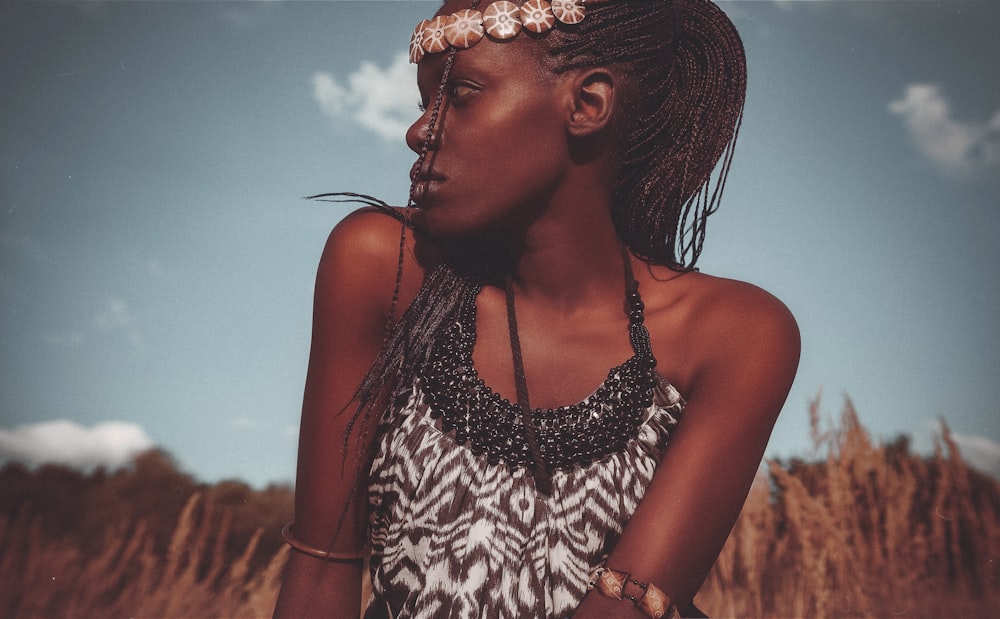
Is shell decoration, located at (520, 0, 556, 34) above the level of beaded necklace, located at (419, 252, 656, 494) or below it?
above

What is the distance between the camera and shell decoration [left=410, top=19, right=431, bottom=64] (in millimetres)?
2240

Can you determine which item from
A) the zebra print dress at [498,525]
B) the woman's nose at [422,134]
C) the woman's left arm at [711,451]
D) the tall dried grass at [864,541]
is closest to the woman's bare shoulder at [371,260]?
the woman's nose at [422,134]

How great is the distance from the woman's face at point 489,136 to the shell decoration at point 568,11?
0.10 m

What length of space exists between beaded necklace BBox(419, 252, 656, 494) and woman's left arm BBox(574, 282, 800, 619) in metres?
0.13

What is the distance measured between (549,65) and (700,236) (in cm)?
78

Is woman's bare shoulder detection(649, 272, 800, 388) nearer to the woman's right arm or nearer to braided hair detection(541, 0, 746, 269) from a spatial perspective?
braided hair detection(541, 0, 746, 269)

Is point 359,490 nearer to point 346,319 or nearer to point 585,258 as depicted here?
point 346,319

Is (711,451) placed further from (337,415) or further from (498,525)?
(337,415)

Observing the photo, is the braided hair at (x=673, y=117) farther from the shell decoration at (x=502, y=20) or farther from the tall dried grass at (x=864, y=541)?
the tall dried grass at (x=864, y=541)

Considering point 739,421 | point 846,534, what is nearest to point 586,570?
point 739,421

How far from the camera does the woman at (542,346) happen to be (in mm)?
2104

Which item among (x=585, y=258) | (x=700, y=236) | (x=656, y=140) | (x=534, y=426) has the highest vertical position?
(x=656, y=140)

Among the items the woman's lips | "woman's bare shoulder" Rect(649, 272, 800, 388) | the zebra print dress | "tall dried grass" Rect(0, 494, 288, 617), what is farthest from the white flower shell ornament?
"tall dried grass" Rect(0, 494, 288, 617)

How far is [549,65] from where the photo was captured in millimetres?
2193
